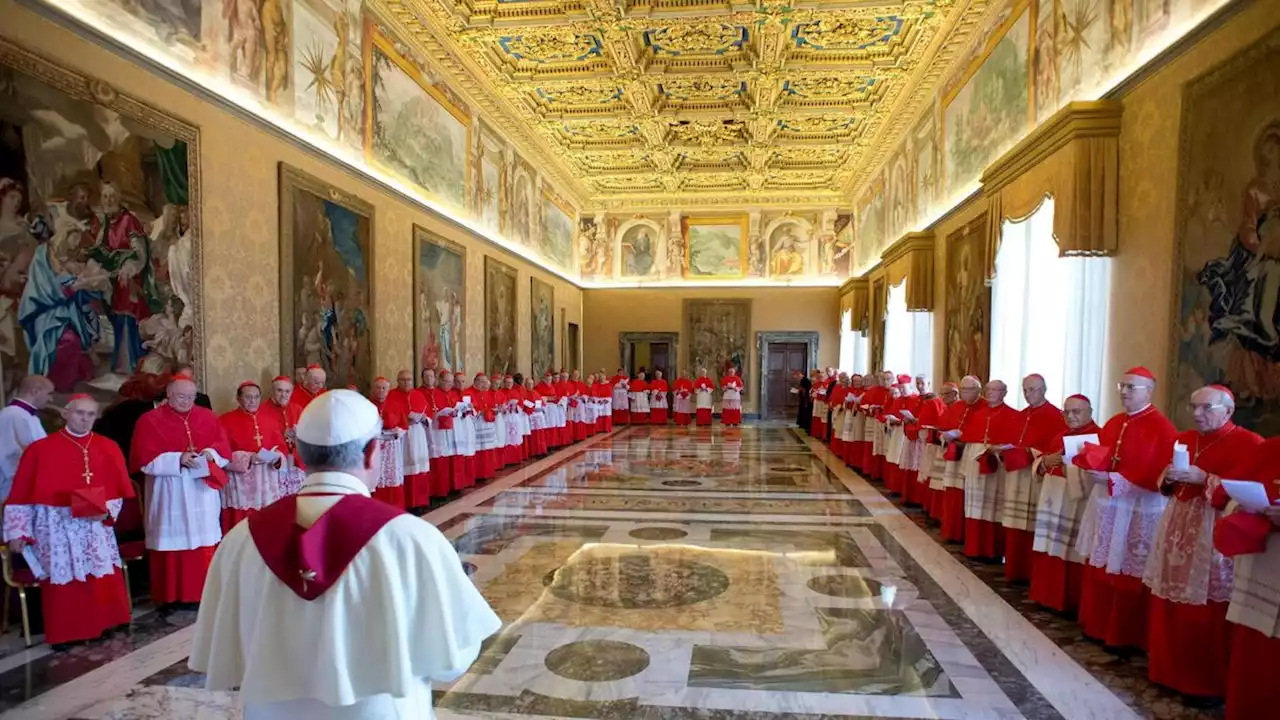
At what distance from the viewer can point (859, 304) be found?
18.7 metres

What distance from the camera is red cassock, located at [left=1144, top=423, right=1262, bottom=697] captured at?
3852 mm

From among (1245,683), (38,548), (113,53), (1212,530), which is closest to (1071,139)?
(1212,530)

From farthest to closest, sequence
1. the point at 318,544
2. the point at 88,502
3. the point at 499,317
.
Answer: the point at 499,317 < the point at 88,502 < the point at 318,544

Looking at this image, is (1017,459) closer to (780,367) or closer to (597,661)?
(597,661)

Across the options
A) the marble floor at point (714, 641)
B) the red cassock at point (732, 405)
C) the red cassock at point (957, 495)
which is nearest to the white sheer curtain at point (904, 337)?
the red cassock at point (957, 495)

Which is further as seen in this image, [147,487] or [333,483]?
[147,487]

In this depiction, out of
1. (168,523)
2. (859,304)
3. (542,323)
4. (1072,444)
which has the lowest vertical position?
(168,523)

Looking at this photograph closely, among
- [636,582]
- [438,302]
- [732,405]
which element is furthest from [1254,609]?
[732,405]

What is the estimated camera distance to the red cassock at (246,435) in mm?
6008

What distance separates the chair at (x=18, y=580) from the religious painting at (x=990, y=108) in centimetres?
1080

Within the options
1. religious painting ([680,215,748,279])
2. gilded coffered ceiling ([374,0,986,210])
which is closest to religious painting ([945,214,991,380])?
gilded coffered ceiling ([374,0,986,210])

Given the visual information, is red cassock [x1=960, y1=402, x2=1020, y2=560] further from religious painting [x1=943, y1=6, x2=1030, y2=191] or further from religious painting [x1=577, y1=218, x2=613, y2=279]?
religious painting [x1=577, y1=218, x2=613, y2=279]

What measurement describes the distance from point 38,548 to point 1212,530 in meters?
7.31

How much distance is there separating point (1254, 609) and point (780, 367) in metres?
20.3
